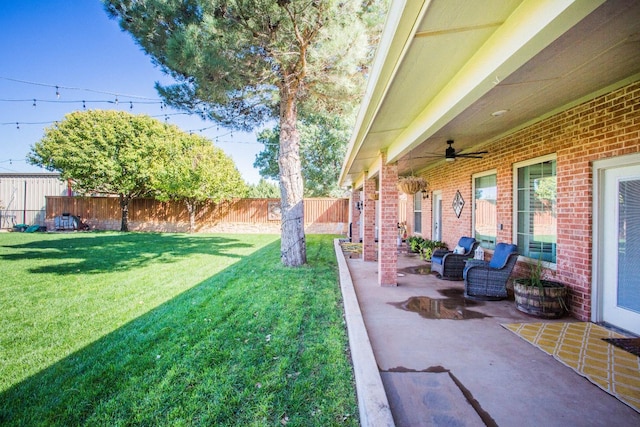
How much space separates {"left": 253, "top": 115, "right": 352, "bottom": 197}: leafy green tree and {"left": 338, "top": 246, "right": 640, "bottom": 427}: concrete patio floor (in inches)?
644

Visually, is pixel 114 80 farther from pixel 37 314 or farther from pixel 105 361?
pixel 105 361

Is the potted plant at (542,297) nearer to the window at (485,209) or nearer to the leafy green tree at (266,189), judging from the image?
the window at (485,209)

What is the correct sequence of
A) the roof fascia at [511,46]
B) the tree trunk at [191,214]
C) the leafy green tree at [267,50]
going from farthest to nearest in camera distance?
the tree trunk at [191,214], the leafy green tree at [267,50], the roof fascia at [511,46]

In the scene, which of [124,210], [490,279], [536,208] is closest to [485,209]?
[536,208]

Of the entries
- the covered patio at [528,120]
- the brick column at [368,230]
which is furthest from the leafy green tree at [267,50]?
the covered patio at [528,120]

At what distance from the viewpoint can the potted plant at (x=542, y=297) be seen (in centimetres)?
382

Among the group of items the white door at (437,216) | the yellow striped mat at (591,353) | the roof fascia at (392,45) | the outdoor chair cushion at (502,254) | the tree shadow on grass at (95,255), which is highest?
the roof fascia at (392,45)

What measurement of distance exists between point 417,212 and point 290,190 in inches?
226

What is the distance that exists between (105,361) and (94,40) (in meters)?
13.8

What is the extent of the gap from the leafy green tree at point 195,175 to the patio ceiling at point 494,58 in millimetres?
14765

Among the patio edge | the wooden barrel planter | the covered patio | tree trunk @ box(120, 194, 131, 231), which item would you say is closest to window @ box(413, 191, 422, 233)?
the covered patio

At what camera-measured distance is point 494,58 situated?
2.10 meters

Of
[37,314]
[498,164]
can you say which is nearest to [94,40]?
[37,314]

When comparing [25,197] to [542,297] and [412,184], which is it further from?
[542,297]
